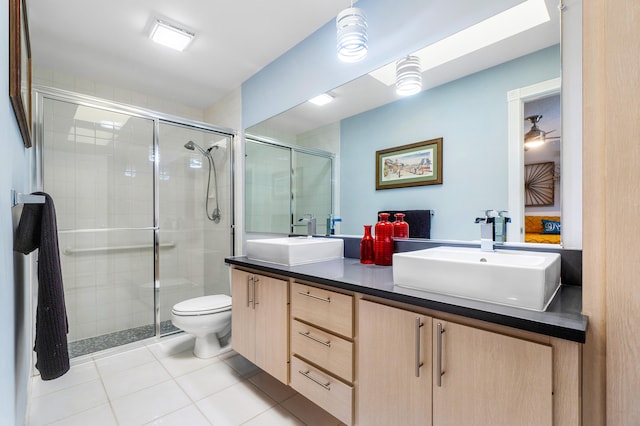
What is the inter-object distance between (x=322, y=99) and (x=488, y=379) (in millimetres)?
1829

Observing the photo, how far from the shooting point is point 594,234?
801 millimetres

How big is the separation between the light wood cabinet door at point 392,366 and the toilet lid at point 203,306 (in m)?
1.31

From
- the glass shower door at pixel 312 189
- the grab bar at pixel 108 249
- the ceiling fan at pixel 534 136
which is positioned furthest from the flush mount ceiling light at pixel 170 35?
the ceiling fan at pixel 534 136

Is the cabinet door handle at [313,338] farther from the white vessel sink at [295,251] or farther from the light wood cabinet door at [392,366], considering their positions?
the white vessel sink at [295,251]

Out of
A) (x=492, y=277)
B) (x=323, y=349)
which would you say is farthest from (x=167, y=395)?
(x=492, y=277)

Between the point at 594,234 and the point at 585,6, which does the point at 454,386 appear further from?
the point at 585,6

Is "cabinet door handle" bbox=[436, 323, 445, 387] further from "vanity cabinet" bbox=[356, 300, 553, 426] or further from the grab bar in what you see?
the grab bar

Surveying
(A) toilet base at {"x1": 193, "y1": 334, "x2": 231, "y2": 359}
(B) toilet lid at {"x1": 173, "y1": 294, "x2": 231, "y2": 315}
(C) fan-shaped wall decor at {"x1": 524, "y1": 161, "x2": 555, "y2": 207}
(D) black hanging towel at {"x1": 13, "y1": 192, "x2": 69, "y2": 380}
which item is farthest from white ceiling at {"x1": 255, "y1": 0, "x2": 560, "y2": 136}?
(A) toilet base at {"x1": 193, "y1": 334, "x2": 231, "y2": 359}

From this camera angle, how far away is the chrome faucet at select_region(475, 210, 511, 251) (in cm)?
127

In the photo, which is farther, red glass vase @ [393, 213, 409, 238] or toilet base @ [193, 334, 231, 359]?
toilet base @ [193, 334, 231, 359]

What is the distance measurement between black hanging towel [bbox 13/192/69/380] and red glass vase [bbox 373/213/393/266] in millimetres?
1367

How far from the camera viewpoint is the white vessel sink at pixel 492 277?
0.84m

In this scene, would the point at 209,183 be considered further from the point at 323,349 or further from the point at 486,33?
the point at 486,33

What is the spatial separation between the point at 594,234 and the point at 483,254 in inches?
18.5
